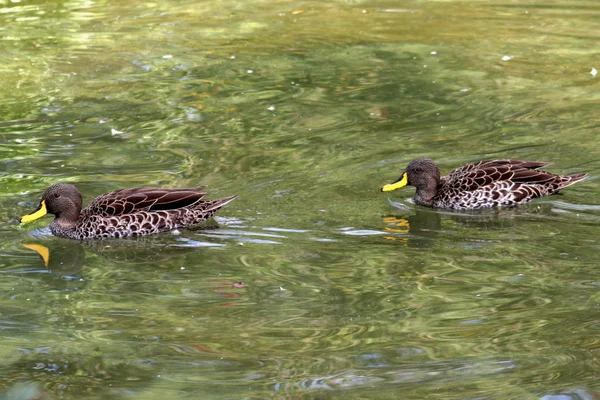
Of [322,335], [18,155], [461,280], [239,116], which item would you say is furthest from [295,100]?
[322,335]

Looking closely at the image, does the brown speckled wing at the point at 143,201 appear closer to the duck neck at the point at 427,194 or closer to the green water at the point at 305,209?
the green water at the point at 305,209

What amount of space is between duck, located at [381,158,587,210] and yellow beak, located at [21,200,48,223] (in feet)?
10.4

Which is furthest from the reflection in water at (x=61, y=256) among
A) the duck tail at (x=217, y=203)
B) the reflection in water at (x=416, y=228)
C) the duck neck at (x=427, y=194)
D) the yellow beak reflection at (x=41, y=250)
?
the duck neck at (x=427, y=194)

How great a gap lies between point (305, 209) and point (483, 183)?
1.74 meters

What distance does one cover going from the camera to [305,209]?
1012 centimetres

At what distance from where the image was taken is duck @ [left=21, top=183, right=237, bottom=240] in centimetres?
988

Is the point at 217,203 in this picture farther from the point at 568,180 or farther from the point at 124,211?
the point at 568,180

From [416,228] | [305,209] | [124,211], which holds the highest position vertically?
[124,211]

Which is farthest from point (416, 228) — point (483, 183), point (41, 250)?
point (41, 250)

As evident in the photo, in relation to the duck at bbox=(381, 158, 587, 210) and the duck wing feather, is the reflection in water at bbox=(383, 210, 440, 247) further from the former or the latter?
the duck wing feather

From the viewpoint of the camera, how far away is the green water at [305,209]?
6.82m

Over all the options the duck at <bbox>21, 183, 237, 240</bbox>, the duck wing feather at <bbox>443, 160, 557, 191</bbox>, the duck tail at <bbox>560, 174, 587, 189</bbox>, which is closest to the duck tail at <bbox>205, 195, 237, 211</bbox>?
the duck at <bbox>21, 183, 237, 240</bbox>

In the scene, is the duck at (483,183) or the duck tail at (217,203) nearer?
the duck tail at (217,203)

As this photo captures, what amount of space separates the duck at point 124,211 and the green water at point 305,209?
0.47ft
